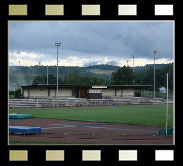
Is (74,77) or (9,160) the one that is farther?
(74,77)

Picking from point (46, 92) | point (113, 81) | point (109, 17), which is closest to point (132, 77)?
point (113, 81)

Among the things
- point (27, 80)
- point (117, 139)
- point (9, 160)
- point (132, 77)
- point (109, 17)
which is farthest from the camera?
point (27, 80)

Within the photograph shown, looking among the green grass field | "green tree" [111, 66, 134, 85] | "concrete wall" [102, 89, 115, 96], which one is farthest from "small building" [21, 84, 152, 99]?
"green tree" [111, 66, 134, 85]

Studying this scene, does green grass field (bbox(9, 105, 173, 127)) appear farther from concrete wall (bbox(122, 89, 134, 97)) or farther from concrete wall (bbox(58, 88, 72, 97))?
concrete wall (bbox(122, 89, 134, 97))

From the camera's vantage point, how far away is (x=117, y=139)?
52.0 feet

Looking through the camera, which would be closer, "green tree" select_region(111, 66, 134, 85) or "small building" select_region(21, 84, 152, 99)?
"small building" select_region(21, 84, 152, 99)

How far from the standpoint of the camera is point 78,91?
66.8 meters

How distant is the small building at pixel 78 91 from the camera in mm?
61741

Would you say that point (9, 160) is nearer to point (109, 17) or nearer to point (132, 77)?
point (109, 17)

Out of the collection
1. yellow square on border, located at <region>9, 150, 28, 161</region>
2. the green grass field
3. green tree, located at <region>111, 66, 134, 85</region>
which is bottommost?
the green grass field

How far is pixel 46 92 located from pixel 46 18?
56.4m

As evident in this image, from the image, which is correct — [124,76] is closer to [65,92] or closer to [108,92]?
[108,92]

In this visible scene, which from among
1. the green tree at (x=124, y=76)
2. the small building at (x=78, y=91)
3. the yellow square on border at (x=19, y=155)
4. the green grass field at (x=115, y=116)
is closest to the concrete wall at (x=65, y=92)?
the small building at (x=78, y=91)

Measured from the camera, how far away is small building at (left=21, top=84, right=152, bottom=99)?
61.7 meters
